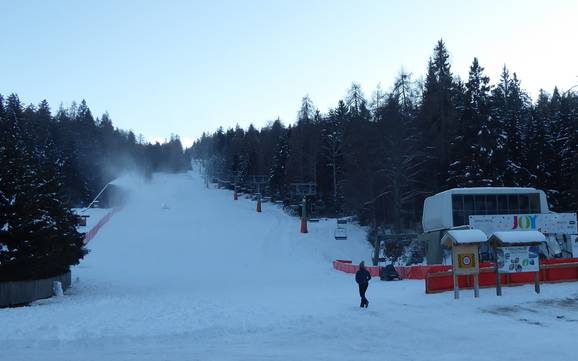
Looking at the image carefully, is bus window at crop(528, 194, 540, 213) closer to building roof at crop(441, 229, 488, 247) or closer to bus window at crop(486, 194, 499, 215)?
bus window at crop(486, 194, 499, 215)

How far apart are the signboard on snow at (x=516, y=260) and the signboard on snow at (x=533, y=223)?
16.9 meters

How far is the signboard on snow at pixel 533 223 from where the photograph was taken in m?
38.3

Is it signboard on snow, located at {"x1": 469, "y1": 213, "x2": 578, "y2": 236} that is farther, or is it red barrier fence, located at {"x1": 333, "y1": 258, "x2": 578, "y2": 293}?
signboard on snow, located at {"x1": 469, "y1": 213, "x2": 578, "y2": 236}

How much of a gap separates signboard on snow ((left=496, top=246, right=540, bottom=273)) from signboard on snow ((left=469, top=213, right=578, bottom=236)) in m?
16.9

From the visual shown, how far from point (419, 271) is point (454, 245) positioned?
9105mm

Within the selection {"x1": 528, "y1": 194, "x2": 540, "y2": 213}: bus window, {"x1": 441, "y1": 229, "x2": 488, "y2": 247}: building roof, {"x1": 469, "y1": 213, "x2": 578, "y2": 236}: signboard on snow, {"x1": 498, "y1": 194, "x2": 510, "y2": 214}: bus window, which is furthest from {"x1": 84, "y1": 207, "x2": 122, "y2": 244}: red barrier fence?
{"x1": 441, "y1": 229, "x2": 488, "y2": 247}: building roof

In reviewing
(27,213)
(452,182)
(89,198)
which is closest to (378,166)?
(452,182)

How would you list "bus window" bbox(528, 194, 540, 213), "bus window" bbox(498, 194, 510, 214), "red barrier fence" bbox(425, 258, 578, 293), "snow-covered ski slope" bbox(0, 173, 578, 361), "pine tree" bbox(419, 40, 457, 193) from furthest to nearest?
"pine tree" bbox(419, 40, 457, 193)
"bus window" bbox(528, 194, 540, 213)
"bus window" bbox(498, 194, 510, 214)
"red barrier fence" bbox(425, 258, 578, 293)
"snow-covered ski slope" bbox(0, 173, 578, 361)

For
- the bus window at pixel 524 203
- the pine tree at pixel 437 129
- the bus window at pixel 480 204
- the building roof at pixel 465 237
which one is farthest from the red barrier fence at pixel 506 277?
the pine tree at pixel 437 129

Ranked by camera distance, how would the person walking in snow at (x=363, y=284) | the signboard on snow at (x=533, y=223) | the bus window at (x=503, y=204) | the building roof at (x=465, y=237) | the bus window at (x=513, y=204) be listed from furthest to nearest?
1. the bus window at (x=513, y=204)
2. the bus window at (x=503, y=204)
3. the signboard on snow at (x=533, y=223)
4. the building roof at (x=465, y=237)
5. the person walking in snow at (x=363, y=284)

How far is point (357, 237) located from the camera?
5825 centimetres

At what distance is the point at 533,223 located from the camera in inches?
1542

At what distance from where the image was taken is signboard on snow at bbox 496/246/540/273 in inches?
838

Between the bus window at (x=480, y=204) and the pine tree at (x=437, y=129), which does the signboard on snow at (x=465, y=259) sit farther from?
the pine tree at (x=437, y=129)
